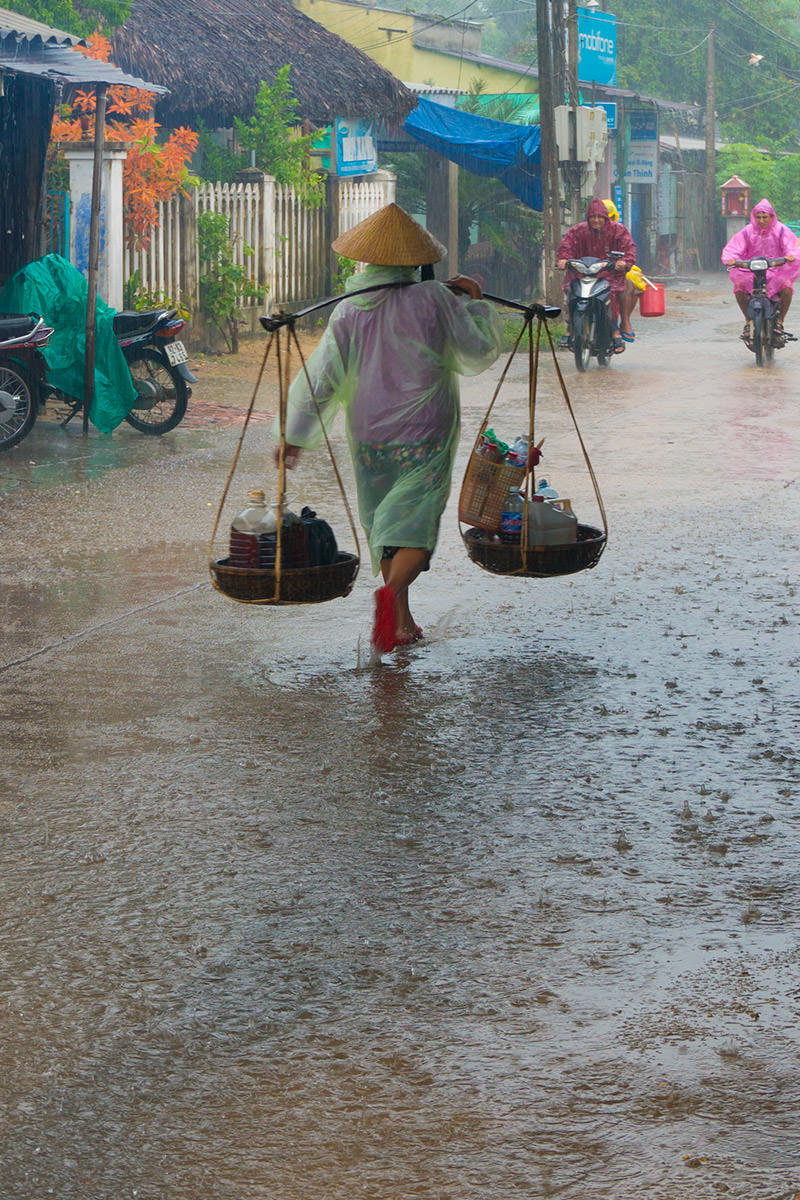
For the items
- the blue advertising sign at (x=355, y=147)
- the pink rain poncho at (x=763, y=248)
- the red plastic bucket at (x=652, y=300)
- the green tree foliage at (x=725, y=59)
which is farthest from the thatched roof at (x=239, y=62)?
→ the green tree foliage at (x=725, y=59)

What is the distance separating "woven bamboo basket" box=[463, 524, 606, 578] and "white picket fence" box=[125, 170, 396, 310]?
382 inches

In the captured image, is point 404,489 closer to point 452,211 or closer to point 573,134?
point 573,134

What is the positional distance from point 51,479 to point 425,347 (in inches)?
181

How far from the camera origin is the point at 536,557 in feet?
19.9

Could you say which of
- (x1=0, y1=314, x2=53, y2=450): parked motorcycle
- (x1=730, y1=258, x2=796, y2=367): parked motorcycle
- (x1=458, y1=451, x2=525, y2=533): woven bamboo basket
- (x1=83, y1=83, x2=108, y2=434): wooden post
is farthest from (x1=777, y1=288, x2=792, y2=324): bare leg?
(x1=458, y1=451, x2=525, y2=533): woven bamboo basket

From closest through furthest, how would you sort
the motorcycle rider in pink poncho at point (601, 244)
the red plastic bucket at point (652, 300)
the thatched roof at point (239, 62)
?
1. the motorcycle rider in pink poncho at point (601, 244)
2. the thatched roof at point (239, 62)
3. the red plastic bucket at point (652, 300)

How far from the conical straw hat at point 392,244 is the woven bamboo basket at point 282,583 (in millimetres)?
1145

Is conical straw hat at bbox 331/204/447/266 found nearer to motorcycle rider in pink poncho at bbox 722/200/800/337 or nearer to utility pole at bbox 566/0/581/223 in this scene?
motorcycle rider in pink poncho at bbox 722/200/800/337

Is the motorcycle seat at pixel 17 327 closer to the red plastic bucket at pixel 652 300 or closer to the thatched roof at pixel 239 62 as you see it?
the thatched roof at pixel 239 62

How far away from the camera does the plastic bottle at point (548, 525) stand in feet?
20.5

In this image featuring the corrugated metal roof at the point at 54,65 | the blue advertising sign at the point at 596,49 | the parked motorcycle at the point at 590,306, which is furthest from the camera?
the blue advertising sign at the point at 596,49

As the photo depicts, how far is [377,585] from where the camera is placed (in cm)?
745

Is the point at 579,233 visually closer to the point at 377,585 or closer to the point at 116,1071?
the point at 377,585

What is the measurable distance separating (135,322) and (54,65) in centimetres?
181
